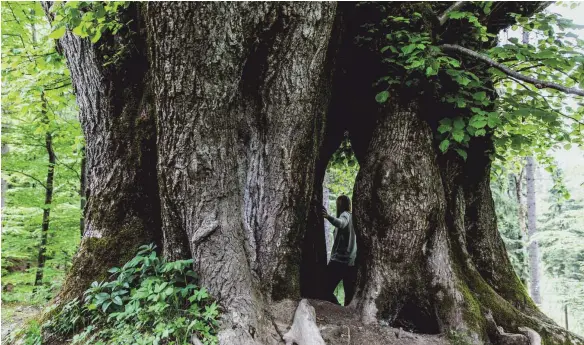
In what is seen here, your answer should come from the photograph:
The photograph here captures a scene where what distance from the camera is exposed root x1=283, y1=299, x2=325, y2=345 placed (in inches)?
114

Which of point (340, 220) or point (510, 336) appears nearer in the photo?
point (510, 336)

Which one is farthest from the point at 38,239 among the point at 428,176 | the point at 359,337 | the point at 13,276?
the point at 428,176

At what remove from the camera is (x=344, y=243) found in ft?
18.4

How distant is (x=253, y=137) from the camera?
3445mm

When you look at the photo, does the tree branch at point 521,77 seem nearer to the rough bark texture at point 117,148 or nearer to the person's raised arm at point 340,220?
the person's raised arm at point 340,220

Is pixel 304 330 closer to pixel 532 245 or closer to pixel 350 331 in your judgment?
pixel 350 331

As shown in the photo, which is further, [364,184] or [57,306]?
[364,184]

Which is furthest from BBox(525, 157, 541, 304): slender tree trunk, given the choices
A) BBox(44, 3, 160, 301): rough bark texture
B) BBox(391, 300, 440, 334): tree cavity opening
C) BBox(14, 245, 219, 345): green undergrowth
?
BBox(44, 3, 160, 301): rough bark texture

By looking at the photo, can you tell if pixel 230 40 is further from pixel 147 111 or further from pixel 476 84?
pixel 476 84

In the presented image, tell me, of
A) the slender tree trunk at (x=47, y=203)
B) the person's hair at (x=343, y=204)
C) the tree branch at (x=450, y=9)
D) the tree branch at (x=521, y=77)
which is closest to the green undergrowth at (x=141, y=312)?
the tree branch at (x=521, y=77)

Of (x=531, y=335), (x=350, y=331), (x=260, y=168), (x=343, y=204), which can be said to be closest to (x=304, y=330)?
(x=350, y=331)

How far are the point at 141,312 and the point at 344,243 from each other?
3535 mm

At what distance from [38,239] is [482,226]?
1060 centimetres

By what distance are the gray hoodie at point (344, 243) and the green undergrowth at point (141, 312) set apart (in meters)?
3.03
